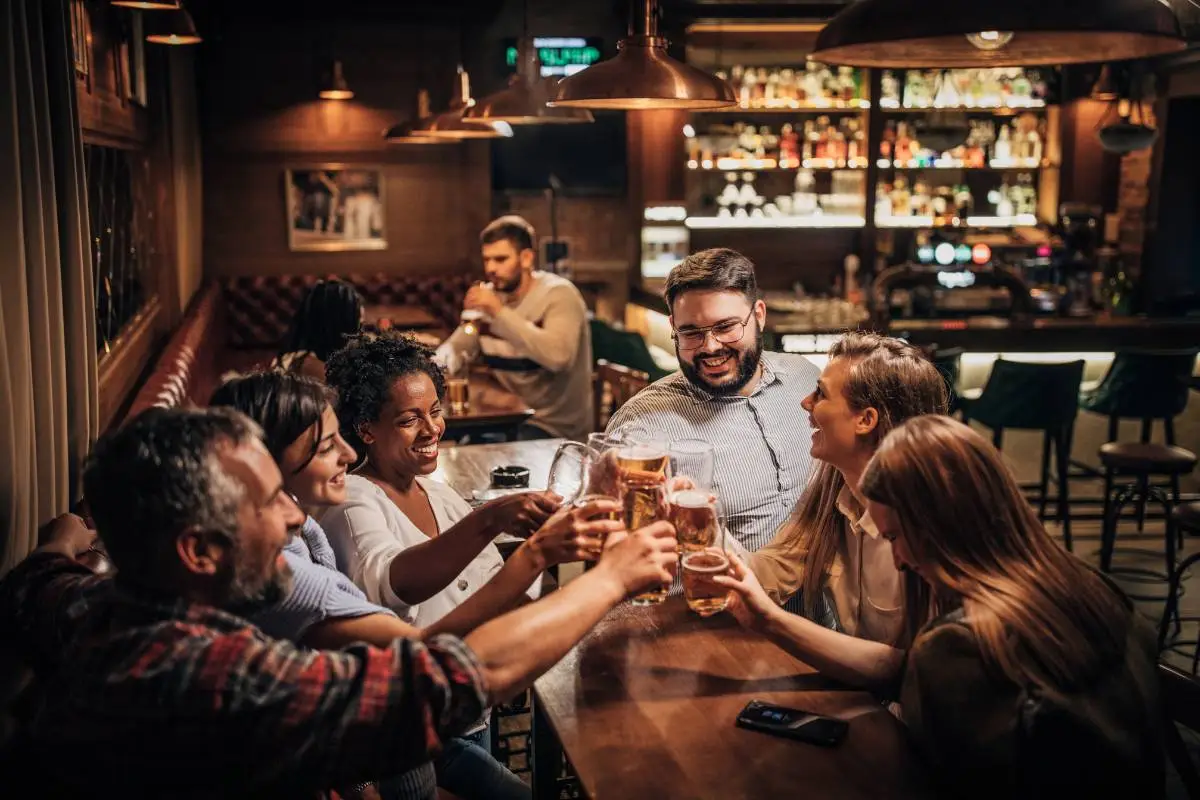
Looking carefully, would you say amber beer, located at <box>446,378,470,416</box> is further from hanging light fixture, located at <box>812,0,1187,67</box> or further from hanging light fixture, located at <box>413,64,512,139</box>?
hanging light fixture, located at <box>812,0,1187,67</box>

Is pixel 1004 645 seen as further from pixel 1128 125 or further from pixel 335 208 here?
pixel 335 208

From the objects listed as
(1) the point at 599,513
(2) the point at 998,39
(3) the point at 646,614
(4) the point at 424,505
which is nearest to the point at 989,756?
(1) the point at 599,513

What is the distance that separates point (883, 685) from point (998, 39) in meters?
1.06

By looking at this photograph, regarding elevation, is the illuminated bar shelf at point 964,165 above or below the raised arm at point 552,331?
above

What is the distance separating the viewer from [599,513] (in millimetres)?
1794

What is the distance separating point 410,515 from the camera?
8.20 ft

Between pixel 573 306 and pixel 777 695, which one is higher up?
pixel 573 306

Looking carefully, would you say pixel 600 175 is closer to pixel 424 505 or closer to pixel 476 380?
pixel 476 380

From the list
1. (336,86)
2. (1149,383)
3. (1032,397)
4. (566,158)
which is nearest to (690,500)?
(1032,397)

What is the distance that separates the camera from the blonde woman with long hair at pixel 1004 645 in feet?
5.18

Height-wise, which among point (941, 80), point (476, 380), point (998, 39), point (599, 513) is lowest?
point (476, 380)

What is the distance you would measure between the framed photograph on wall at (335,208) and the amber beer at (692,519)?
8808 mm

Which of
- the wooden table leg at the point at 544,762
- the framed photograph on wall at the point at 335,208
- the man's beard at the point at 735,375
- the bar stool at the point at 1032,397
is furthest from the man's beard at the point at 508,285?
the framed photograph on wall at the point at 335,208

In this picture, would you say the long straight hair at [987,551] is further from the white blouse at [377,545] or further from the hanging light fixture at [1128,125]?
the hanging light fixture at [1128,125]
